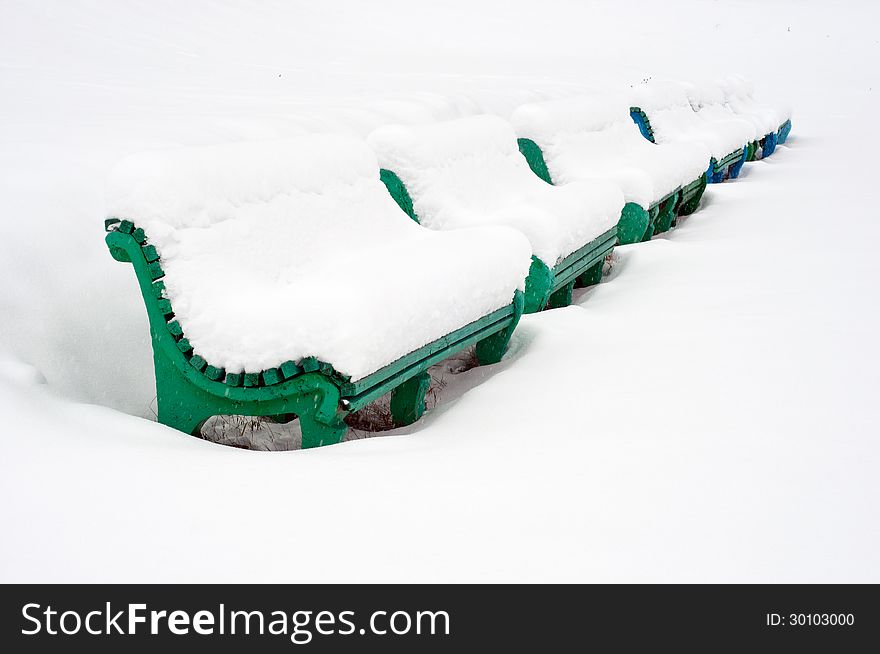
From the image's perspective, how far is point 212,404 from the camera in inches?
114

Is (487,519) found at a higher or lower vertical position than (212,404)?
lower

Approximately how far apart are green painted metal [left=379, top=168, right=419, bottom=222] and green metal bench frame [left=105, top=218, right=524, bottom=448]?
139 centimetres

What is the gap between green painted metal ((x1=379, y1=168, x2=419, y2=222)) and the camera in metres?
4.26

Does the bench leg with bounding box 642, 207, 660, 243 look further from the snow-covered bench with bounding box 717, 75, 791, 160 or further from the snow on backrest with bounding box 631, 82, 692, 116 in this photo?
the snow-covered bench with bounding box 717, 75, 791, 160

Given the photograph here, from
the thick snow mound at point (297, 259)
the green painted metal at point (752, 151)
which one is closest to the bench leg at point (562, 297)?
the thick snow mound at point (297, 259)

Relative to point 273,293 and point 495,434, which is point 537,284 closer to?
point 495,434

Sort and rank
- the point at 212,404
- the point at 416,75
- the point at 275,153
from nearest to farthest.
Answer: the point at 212,404, the point at 275,153, the point at 416,75

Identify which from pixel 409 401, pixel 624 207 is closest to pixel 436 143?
pixel 409 401

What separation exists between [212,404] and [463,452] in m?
0.79

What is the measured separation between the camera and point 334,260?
3.42 metres

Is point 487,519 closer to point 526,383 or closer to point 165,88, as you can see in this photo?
point 526,383

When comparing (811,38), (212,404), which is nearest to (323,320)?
(212,404)

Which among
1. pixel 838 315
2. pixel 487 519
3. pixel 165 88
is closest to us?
pixel 487 519

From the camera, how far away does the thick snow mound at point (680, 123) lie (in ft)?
26.1
